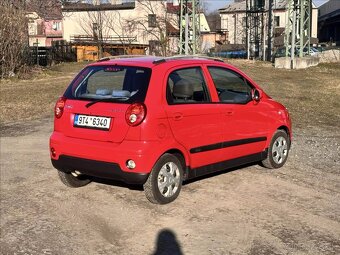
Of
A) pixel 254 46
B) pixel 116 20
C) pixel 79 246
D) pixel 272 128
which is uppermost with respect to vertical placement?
pixel 116 20

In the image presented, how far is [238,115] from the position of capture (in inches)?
254

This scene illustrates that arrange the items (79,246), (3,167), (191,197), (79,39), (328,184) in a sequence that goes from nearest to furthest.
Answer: (79,246) < (191,197) < (328,184) < (3,167) < (79,39)

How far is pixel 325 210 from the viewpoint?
5.42 meters

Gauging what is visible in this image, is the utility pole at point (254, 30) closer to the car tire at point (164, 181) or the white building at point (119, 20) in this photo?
the white building at point (119, 20)

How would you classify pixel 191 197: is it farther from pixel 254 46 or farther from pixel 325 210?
pixel 254 46

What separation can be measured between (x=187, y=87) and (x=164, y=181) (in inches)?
46.6

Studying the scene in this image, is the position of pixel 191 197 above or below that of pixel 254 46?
below

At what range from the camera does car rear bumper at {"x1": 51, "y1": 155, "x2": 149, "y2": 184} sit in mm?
5297

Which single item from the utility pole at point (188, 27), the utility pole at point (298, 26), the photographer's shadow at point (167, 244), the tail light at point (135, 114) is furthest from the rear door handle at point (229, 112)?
the utility pole at point (188, 27)

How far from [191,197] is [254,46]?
49226mm

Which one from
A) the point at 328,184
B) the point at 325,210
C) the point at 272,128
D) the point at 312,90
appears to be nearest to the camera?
the point at 325,210

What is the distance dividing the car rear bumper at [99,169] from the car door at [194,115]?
690mm

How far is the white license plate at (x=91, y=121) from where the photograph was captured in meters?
5.43

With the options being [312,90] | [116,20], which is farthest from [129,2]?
[312,90]
